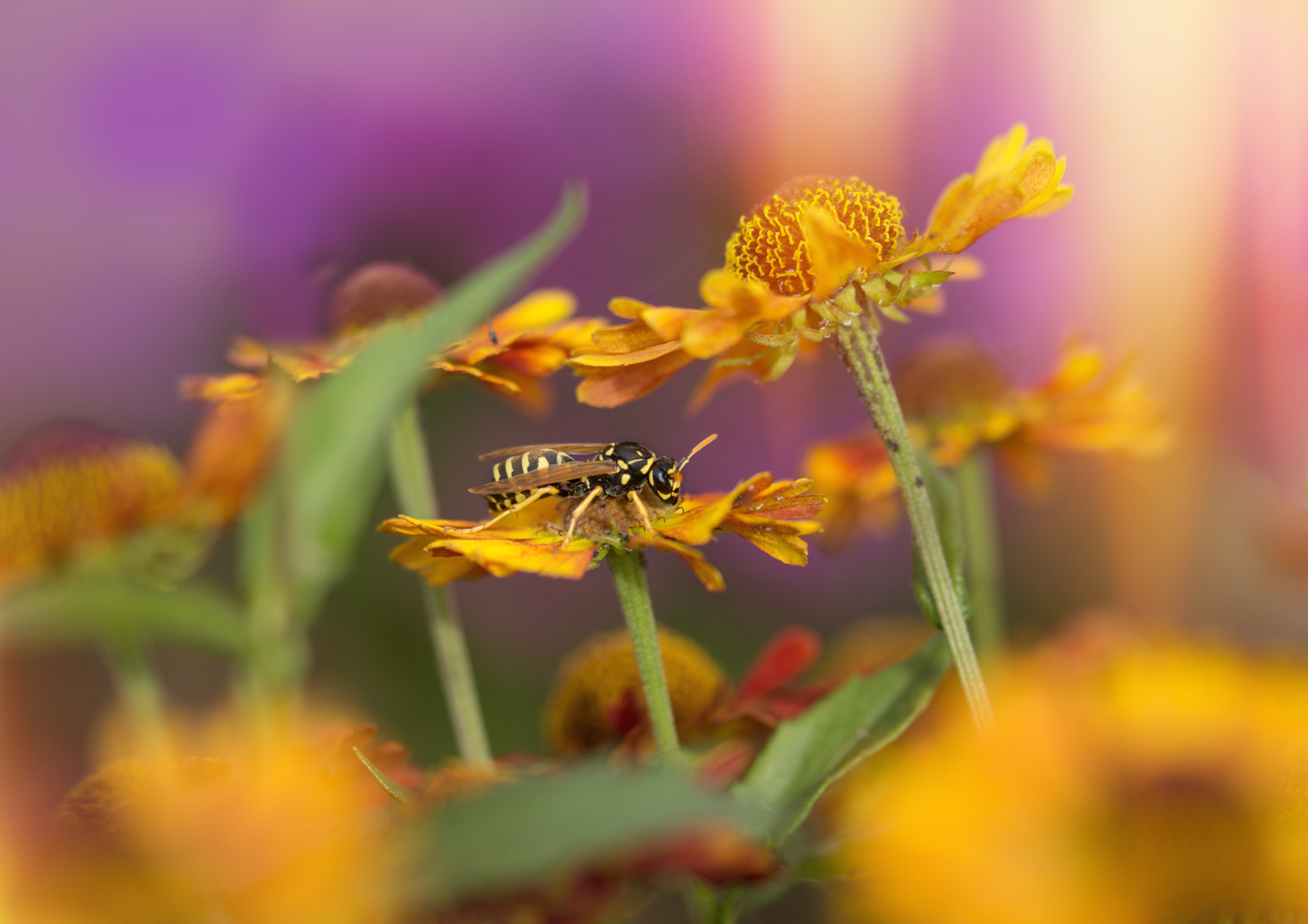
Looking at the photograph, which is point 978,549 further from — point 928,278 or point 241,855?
point 241,855

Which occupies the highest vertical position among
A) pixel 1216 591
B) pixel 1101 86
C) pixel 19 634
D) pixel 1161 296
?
pixel 1101 86

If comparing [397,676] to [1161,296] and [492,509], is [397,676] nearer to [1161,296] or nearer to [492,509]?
[492,509]

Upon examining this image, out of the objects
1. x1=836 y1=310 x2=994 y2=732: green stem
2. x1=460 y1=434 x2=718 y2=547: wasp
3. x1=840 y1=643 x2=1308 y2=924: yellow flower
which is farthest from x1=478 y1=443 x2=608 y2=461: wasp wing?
x1=840 y1=643 x2=1308 y2=924: yellow flower

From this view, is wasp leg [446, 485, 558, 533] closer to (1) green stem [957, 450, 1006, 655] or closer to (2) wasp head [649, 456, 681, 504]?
(2) wasp head [649, 456, 681, 504]

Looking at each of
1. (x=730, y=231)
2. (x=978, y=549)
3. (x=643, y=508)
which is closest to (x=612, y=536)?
(x=643, y=508)

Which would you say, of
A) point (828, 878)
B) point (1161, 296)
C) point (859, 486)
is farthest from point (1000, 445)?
point (1161, 296)
